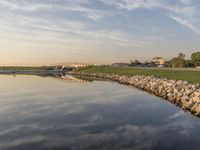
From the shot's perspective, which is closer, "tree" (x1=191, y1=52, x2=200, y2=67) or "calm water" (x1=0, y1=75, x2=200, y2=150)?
"calm water" (x1=0, y1=75, x2=200, y2=150)

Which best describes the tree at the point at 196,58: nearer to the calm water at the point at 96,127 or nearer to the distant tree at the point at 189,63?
the distant tree at the point at 189,63

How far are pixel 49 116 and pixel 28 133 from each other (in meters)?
5.41

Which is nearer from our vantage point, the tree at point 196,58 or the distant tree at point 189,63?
the tree at point 196,58

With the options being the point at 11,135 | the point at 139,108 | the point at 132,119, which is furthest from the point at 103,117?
the point at 11,135

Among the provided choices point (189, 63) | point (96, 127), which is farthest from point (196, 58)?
point (96, 127)

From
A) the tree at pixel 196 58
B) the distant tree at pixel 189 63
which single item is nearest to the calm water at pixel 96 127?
the tree at pixel 196 58

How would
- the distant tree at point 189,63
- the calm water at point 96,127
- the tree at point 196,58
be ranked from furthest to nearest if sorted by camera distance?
1. the distant tree at point 189,63
2. the tree at point 196,58
3. the calm water at point 96,127

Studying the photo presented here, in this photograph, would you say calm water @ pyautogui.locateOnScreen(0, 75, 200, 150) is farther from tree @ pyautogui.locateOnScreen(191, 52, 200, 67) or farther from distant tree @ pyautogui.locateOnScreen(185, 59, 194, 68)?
distant tree @ pyautogui.locateOnScreen(185, 59, 194, 68)

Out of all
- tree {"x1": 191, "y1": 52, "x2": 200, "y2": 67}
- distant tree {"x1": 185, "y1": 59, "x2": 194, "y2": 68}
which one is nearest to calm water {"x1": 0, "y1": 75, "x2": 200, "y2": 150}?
tree {"x1": 191, "y1": 52, "x2": 200, "y2": 67}

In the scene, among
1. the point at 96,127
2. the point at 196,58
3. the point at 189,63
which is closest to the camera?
the point at 96,127

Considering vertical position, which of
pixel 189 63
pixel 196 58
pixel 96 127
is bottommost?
pixel 96 127

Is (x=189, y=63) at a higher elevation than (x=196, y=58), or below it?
below

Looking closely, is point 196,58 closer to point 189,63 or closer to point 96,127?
point 189,63

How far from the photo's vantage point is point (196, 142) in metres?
17.3
